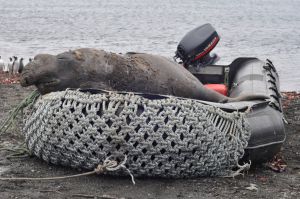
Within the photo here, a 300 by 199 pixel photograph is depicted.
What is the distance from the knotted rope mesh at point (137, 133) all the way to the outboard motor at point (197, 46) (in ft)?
9.18

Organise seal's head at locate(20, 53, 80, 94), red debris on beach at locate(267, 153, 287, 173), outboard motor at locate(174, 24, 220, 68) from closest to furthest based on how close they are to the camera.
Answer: seal's head at locate(20, 53, 80, 94) < red debris on beach at locate(267, 153, 287, 173) < outboard motor at locate(174, 24, 220, 68)

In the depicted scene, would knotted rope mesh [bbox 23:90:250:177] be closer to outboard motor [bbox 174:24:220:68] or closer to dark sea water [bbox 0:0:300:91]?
outboard motor [bbox 174:24:220:68]

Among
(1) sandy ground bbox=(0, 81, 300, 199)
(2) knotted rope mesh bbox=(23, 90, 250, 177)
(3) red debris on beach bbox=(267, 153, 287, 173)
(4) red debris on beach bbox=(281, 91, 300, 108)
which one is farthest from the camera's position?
(4) red debris on beach bbox=(281, 91, 300, 108)

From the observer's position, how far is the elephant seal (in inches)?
199

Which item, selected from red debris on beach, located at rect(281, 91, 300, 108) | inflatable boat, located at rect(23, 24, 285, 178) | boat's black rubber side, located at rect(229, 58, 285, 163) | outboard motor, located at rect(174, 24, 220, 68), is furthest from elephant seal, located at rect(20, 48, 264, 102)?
red debris on beach, located at rect(281, 91, 300, 108)

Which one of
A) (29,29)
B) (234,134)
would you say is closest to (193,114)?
(234,134)

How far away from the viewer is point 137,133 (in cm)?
460

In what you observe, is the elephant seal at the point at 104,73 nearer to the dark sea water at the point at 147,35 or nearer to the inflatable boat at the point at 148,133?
the inflatable boat at the point at 148,133

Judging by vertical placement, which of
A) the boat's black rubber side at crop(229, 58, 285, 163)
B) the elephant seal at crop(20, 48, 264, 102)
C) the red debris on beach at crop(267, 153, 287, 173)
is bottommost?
the red debris on beach at crop(267, 153, 287, 173)

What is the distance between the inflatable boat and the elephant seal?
0.19m

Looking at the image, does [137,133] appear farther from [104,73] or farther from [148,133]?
[104,73]

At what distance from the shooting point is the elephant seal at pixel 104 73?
16.5 feet

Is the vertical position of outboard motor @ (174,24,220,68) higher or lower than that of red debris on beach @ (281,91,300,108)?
higher

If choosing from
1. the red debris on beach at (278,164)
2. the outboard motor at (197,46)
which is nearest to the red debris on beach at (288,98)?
the outboard motor at (197,46)
